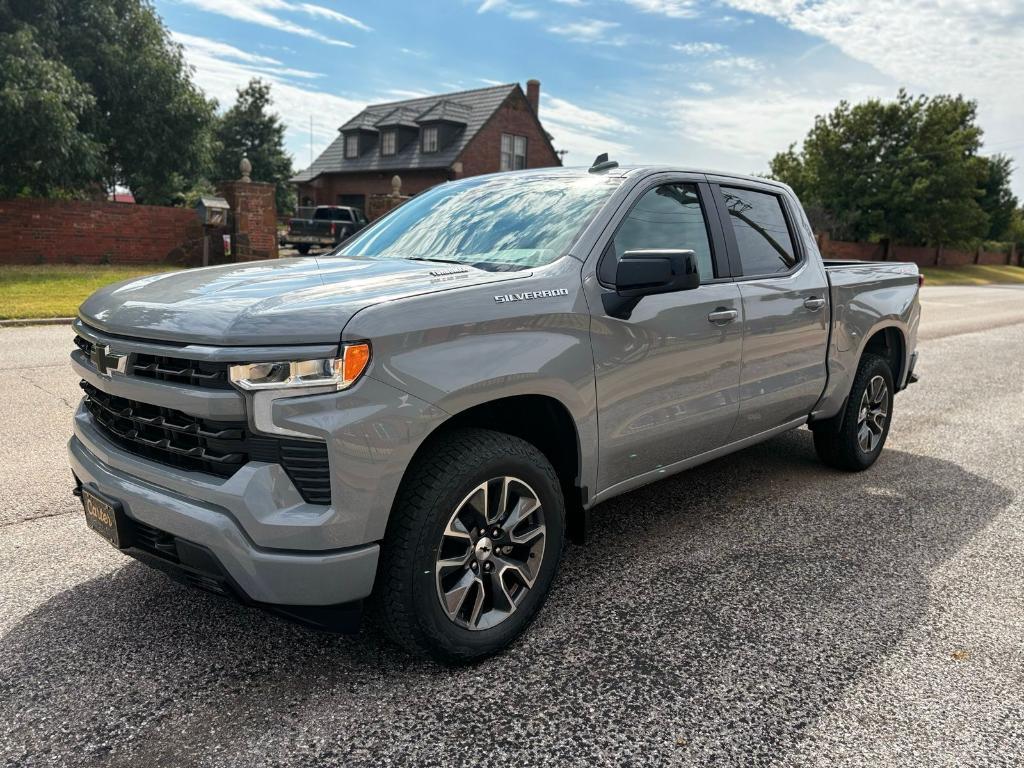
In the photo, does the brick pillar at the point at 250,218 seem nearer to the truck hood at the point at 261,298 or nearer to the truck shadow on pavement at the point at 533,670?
the truck shadow on pavement at the point at 533,670

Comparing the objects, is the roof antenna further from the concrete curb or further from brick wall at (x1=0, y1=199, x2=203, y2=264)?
brick wall at (x1=0, y1=199, x2=203, y2=264)

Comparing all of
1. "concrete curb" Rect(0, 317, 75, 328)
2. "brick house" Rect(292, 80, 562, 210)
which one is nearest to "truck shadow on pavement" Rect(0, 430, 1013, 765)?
"concrete curb" Rect(0, 317, 75, 328)

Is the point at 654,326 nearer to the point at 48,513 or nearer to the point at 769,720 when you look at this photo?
the point at 769,720

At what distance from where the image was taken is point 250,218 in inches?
731

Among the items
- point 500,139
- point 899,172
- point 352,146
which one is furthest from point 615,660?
point 899,172

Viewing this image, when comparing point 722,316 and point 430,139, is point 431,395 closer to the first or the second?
point 722,316

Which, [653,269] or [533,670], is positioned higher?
[653,269]

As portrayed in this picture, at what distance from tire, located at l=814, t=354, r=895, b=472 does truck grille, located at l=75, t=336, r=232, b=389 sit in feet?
13.4

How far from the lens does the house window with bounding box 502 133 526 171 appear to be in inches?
1613

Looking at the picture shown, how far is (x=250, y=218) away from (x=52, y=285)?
4844mm

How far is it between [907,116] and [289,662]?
5229 centimetres

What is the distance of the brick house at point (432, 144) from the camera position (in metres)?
39.7

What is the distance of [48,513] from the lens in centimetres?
416

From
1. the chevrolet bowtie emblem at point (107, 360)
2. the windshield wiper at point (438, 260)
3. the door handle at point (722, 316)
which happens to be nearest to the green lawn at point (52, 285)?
the windshield wiper at point (438, 260)
